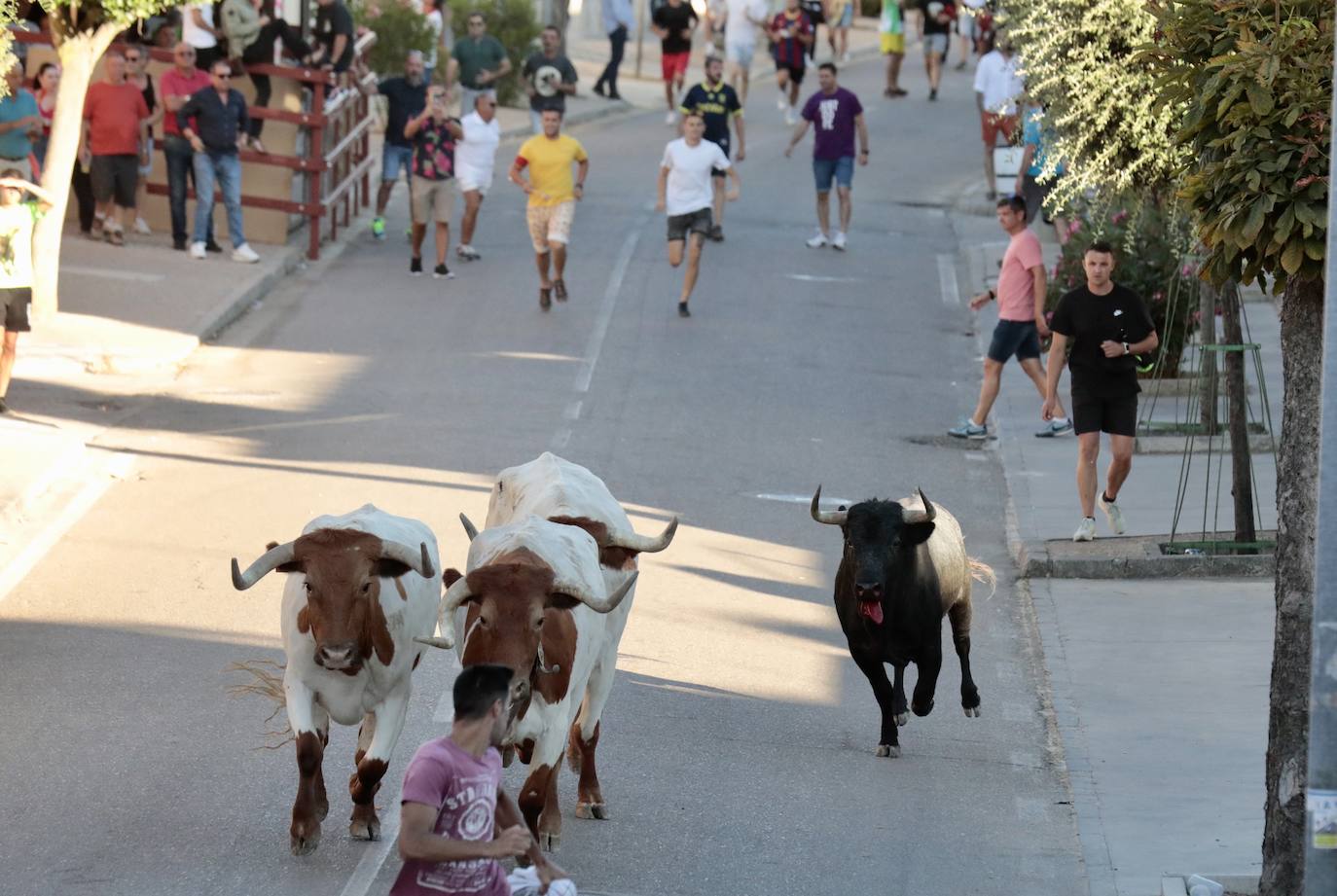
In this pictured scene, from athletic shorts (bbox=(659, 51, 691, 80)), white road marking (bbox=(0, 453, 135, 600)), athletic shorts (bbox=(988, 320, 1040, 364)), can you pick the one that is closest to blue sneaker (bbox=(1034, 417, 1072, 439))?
athletic shorts (bbox=(988, 320, 1040, 364))

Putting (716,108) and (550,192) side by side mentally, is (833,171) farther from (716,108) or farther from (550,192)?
(550,192)

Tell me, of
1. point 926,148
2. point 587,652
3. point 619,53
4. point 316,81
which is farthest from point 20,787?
point 619,53

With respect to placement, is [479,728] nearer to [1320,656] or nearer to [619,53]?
[1320,656]

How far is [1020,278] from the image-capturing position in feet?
54.5

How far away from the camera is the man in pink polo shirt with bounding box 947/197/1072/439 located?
16.5 metres

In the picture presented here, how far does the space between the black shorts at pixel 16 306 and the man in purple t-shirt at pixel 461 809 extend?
10.8 m

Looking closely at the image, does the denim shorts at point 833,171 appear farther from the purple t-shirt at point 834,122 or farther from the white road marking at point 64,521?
the white road marking at point 64,521

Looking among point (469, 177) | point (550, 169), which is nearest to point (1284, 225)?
point (550, 169)

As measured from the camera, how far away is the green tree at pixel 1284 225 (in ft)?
26.5

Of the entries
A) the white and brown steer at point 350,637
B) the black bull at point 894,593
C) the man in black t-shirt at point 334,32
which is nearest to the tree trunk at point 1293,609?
the black bull at point 894,593

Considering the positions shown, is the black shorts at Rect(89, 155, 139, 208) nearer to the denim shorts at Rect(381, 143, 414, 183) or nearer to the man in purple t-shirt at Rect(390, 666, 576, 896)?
the denim shorts at Rect(381, 143, 414, 183)

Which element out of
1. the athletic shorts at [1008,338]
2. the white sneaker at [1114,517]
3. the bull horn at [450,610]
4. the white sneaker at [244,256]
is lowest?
the white sneaker at [244,256]

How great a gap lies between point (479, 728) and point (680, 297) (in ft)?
→ 53.5

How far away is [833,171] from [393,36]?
396 inches
